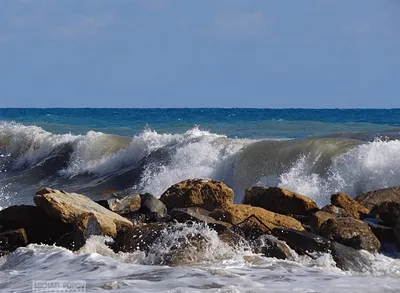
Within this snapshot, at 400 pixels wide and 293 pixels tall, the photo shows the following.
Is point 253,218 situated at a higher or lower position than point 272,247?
higher

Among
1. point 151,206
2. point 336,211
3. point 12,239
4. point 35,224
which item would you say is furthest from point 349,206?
point 12,239

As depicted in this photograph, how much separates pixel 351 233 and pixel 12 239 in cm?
325

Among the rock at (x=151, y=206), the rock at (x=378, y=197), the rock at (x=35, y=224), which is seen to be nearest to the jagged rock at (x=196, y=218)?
the rock at (x=151, y=206)

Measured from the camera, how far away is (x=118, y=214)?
334 inches

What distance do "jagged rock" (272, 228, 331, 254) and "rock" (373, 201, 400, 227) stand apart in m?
1.38

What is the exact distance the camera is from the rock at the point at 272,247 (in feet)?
23.1

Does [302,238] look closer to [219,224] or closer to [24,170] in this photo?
[219,224]

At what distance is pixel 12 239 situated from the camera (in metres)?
7.75

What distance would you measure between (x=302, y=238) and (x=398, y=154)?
6.12 meters

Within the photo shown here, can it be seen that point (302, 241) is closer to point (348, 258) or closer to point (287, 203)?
point (348, 258)

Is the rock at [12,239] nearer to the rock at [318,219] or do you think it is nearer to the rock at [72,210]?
the rock at [72,210]

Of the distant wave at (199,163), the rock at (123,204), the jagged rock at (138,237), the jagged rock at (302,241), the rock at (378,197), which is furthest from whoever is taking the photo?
the distant wave at (199,163)

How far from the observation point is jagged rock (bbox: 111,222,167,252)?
728cm

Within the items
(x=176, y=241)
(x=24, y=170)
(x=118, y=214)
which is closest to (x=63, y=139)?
(x=24, y=170)
